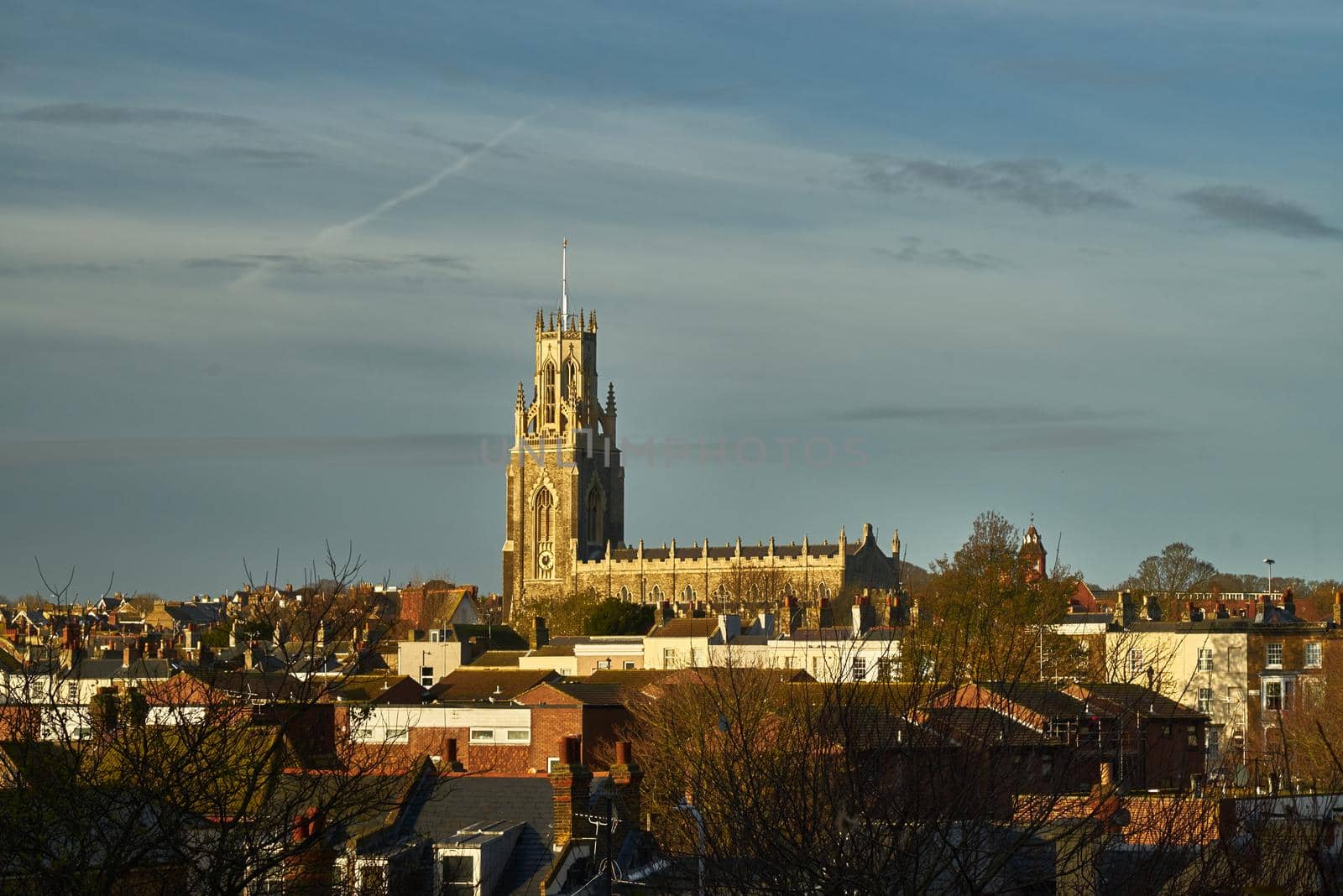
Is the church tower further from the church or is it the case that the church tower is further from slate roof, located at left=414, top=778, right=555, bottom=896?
slate roof, located at left=414, top=778, right=555, bottom=896

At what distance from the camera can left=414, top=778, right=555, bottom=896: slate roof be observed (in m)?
25.0

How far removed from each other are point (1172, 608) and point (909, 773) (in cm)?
8324

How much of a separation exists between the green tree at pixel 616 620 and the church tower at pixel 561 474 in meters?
59.3

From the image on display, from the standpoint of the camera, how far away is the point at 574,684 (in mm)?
58781

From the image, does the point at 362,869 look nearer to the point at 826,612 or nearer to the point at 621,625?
the point at 826,612

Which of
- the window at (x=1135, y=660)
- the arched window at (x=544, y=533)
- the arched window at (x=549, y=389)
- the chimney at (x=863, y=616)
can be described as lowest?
the window at (x=1135, y=660)

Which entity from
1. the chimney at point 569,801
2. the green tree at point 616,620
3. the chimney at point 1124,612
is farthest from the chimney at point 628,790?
the green tree at point 616,620

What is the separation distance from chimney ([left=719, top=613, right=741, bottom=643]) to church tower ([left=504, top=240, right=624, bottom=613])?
3361 inches

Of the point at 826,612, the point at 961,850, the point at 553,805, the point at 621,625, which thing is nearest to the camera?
the point at 961,850

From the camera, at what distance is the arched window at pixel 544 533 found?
18112 centimetres

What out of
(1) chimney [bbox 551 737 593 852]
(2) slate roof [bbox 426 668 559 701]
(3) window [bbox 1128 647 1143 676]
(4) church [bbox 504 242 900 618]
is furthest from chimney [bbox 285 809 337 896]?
(4) church [bbox 504 242 900 618]

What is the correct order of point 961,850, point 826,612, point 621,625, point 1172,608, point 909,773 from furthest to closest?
point 621,625, point 1172,608, point 826,612, point 909,773, point 961,850

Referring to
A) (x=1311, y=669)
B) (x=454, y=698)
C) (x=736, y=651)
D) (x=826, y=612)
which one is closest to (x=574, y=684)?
(x=454, y=698)

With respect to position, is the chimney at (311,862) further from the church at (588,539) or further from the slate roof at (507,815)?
the church at (588,539)
